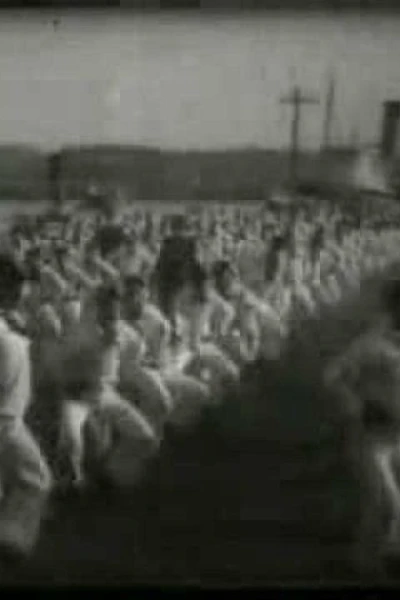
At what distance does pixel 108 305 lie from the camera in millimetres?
3416

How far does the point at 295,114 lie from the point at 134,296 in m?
0.33

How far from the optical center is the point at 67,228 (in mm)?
3416

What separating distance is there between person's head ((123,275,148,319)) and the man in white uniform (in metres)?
0.14

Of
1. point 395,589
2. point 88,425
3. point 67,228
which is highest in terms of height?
point 67,228

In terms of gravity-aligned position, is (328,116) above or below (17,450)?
above

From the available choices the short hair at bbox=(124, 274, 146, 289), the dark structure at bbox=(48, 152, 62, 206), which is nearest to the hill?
the dark structure at bbox=(48, 152, 62, 206)

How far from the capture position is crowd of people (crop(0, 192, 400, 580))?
3.41 meters

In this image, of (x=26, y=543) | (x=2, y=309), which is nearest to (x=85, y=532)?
(x=26, y=543)

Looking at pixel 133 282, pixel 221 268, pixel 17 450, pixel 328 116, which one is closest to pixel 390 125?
pixel 328 116

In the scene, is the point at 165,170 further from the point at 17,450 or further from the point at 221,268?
the point at 17,450

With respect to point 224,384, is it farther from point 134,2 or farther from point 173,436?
point 134,2

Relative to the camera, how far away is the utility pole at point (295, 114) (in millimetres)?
3406

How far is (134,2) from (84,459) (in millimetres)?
629

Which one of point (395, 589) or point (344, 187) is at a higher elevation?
point (344, 187)
